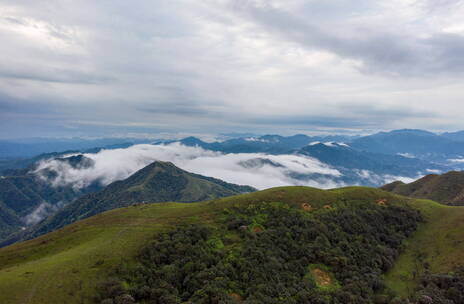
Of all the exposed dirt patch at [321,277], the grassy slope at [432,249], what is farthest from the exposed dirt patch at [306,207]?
the grassy slope at [432,249]

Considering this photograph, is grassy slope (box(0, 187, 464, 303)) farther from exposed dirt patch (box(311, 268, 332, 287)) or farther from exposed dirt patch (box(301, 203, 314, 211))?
exposed dirt patch (box(311, 268, 332, 287))

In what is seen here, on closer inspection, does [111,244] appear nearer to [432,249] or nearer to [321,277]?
[321,277]

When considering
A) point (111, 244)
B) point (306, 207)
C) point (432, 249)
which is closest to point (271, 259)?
point (306, 207)

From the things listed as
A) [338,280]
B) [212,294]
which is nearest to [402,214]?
[338,280]

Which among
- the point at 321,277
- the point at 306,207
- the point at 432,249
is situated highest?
the point at 306,207

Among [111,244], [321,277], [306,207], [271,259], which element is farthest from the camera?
[306,207]

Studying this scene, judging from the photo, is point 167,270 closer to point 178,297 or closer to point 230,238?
point 178,297
